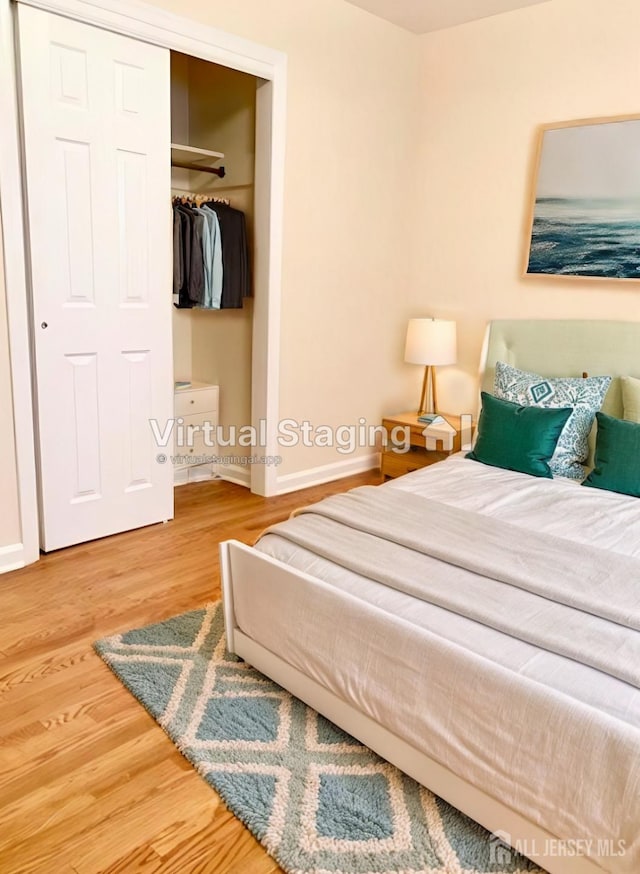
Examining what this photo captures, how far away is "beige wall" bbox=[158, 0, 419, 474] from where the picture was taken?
12.1ft

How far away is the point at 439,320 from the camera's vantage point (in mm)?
4215

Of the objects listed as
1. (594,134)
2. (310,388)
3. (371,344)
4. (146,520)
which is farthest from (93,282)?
(594,134)

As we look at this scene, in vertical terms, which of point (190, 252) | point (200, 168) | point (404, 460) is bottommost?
point (404, 460)

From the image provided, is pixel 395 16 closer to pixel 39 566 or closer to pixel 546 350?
pixel 546 350

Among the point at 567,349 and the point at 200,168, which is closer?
the point at 567,349

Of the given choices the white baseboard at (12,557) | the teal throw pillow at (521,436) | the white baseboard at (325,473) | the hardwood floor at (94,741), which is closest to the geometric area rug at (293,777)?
the hardwood floor at (94,741)

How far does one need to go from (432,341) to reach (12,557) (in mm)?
2592

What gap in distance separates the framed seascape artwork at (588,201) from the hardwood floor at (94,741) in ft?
8.17

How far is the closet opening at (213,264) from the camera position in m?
3.73

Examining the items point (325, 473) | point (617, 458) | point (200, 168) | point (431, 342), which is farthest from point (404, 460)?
point (200, 168)

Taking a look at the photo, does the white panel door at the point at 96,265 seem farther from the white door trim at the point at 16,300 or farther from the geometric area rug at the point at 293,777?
the geometric area rug at the point at 293,777

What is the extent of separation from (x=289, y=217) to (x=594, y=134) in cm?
168

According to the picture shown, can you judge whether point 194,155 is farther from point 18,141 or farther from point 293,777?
point 293,777

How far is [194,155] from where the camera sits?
3918 millimetres
